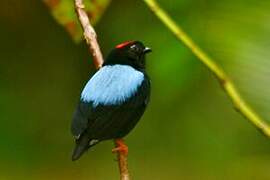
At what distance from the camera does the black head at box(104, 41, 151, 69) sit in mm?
1558

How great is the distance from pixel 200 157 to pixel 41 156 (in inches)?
23.2

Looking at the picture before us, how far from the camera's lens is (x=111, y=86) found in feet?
4.52

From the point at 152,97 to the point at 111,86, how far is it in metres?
1.27

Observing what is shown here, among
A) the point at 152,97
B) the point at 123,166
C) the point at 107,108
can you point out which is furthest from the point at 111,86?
the point at 152,97

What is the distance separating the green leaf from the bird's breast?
106 millimetres

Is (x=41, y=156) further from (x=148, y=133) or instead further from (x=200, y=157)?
(x=200, y=157)

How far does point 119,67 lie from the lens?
4.92 ft

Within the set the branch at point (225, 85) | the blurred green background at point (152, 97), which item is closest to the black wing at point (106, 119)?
the branch at point (225, 85)

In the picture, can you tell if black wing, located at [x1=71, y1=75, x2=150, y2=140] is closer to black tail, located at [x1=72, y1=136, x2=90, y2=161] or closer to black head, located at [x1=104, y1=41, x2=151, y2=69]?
black tail, located at [x1=72, y1=136, x2=90, y2=161]

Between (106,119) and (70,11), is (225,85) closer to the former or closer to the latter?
(106,119)

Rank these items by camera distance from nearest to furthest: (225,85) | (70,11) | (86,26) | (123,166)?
(225,85)
(123,166)
(86,26)
(70,11)

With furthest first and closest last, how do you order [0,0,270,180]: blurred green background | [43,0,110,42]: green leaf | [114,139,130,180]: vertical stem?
1. [0,0,270,180]: blurred green background
2. [43,0,110,42]: green leaf
3. [114,139,130,180]: vertical stem

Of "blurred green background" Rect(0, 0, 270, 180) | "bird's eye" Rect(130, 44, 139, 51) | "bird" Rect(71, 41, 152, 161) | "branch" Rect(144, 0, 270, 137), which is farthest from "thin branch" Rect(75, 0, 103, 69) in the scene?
"blurred green background" Rect(0, 0, 270, 180)

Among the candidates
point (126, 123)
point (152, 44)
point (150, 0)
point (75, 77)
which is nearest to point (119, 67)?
point (126, 123)
